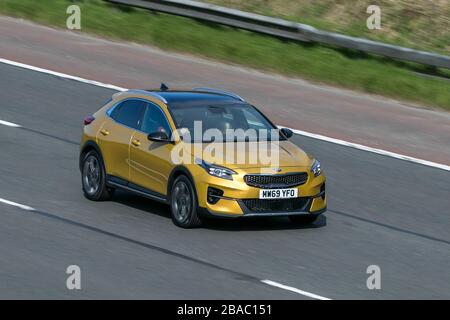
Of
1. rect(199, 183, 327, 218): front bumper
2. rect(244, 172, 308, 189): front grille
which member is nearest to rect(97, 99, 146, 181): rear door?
rect(199, 183, 327, 218): front bumper

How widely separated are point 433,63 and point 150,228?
1016 cm

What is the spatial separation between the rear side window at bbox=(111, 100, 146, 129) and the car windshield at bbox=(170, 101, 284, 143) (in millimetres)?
640

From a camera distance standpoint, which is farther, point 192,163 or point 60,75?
point 60,75

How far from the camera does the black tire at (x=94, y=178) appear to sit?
1650 cm

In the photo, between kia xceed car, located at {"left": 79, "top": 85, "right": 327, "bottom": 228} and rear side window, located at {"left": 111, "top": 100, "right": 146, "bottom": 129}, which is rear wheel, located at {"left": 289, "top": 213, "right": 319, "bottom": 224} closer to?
kia xceed car, located at {"left": 79, "top": 85, "right": 327, "bottom": 228}

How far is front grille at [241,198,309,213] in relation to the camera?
14.8 m

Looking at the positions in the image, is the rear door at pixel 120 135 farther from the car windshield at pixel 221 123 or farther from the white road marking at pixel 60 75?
the white road marking at pixel 60 75

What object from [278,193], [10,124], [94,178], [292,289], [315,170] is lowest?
[10,124]

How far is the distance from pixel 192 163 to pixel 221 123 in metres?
1.04

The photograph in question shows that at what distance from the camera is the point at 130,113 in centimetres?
1653

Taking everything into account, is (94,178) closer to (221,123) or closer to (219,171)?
(221,123)

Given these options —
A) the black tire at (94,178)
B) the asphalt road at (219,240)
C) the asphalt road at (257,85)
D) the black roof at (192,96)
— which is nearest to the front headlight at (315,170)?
the asphalt road at (219,240)

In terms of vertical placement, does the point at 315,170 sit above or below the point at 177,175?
above

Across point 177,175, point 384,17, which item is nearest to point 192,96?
point 177,175
